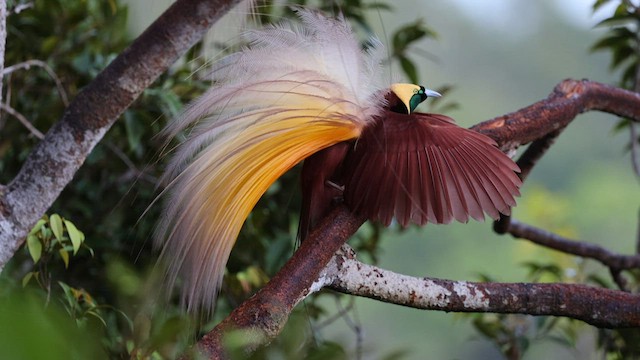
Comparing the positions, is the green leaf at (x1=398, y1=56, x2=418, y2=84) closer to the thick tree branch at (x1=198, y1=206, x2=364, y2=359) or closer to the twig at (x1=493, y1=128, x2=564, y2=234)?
the twig at (x1=493, y1=128, x2=564, y2=234)

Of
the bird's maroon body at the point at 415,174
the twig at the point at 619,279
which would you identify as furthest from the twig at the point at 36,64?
the twig at the point at 619,279

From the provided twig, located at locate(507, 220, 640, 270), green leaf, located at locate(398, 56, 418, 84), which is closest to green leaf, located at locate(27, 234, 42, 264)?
twig, located at locate(507, 220, 640, 270)

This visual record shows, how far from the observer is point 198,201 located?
833 millimetres

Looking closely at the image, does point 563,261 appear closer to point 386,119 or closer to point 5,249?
point 386,119

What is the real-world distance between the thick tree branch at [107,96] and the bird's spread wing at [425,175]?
0.74 ft

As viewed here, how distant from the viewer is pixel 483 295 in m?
0.85

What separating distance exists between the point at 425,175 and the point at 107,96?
0.35m

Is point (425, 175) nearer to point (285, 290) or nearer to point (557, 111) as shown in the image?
point (285, 290)

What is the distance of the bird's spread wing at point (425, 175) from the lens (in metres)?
0.84

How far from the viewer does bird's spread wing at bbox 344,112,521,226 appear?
84cm

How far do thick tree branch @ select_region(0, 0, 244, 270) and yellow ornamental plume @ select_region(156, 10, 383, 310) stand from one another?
0.06 metres

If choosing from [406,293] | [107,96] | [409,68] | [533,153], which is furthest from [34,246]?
[409,68]

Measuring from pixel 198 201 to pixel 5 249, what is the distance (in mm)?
200

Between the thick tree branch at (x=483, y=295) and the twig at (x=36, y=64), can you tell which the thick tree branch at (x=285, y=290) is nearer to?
the thick tree branch at (x=483, y=295)
